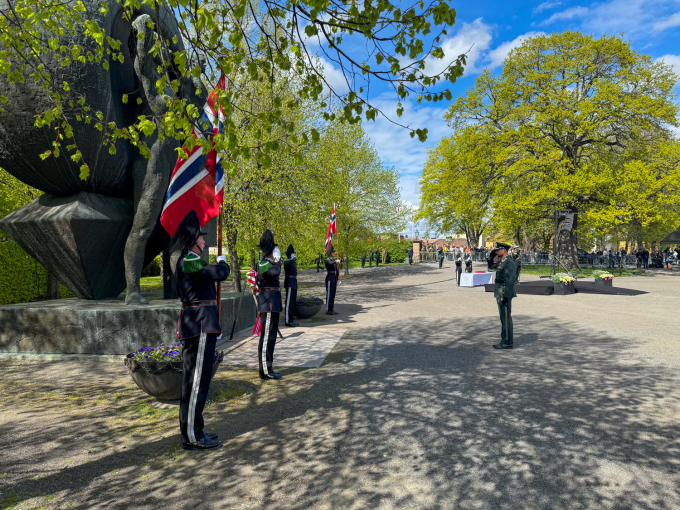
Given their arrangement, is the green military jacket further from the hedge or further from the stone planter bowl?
the hedge

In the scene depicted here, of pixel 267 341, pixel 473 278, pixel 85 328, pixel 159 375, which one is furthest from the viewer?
pixel 473 278

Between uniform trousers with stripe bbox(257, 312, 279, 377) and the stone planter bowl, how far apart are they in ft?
14.9

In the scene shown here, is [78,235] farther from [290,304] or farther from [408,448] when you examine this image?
[408,448]

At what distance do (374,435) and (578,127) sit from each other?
79.1ft

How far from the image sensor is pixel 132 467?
336 cm

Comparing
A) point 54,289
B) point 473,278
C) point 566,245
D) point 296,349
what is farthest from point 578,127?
point 54,289

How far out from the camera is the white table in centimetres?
2022

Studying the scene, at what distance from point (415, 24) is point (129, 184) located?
616cm

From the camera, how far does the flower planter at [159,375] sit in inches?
172

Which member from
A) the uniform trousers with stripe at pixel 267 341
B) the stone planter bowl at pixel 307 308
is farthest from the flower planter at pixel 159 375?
the stone planter bowl at pixel 307 308

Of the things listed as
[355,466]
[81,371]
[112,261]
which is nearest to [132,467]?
[355,466]

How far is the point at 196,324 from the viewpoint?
3822 millimetres

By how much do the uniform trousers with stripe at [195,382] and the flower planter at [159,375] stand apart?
1.68 feet

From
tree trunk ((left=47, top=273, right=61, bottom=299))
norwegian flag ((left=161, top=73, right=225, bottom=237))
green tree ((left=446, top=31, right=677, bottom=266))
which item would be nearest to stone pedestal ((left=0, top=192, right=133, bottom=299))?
norwegian flag ((left=161, top=73, right=225, bottom=237))
